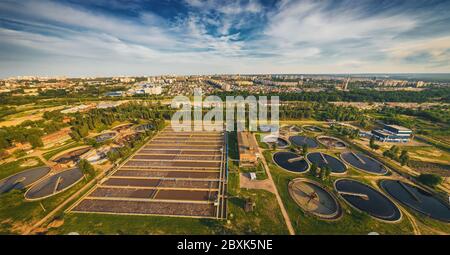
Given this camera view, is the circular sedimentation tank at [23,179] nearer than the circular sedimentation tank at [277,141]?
Yes

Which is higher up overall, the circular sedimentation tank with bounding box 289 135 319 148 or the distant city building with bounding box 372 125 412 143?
the distant city building with bounding box 372 125 412 143

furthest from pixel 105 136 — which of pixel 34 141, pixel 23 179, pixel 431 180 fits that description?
pixel 431 180

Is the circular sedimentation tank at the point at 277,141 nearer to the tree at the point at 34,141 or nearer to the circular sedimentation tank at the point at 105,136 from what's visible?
the circular sedimentation tank at the point at 105,136

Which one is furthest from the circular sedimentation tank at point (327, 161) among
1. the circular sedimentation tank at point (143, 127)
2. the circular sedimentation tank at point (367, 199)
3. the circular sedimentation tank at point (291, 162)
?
the circular sedimentation tank at point (143, 127)

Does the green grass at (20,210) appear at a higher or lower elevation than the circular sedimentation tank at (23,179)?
lower

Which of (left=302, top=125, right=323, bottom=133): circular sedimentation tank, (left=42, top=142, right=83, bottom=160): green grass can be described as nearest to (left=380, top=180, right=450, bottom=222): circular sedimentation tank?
(left=302, top=125, right=323, bottom=133): circular sedimentation tank

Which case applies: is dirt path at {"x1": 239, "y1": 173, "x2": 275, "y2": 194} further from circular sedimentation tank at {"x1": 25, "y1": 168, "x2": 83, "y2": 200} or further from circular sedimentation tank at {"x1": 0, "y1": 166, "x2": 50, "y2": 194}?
circular sedimentation tank at {"x1": 0, "y1": 166, "x2": 50, "y2": 194}

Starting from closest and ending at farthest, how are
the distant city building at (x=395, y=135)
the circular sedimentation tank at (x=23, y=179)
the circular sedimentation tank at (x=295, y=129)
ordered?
the circular sedimentation tank at (x=23, y=179) → the distant city building at (x=395, y=135) → the circular sedimentation tank at (x=295, y=129)

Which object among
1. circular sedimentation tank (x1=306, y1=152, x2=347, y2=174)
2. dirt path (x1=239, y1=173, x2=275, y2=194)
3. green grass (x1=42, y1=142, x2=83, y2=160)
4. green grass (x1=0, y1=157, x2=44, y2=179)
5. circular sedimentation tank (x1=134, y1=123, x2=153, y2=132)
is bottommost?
dirt path (x1=239, y1=173, x2=275, y2=194)
